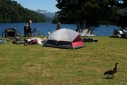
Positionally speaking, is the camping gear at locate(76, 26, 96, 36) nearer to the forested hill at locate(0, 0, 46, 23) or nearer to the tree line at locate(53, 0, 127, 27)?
the tree line at locate(53, 0, 127, 27)

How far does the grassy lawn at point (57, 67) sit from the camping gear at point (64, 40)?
1259 mm

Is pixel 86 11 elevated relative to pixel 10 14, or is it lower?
lower

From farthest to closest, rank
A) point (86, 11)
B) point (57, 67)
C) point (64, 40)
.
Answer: point (86, 11)
point (64, 40)
point (57, 67)

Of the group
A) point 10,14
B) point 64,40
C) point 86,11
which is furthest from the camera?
point 10,14

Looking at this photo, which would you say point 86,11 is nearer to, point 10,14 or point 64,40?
point 64,40

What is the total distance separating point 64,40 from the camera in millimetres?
15039

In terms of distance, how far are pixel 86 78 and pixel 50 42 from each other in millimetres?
7432

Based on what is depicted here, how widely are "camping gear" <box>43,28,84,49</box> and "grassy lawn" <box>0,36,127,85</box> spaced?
1.26 m

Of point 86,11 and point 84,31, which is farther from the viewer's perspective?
point 84,31

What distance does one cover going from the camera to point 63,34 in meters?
15.4

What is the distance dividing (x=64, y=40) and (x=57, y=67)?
5.30 metres

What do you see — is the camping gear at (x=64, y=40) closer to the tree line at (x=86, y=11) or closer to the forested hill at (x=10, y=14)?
the tree line at (x=86, y=11)

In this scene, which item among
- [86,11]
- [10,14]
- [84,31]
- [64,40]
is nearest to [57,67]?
[64,40]

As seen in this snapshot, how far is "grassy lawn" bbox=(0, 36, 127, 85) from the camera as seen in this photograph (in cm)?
793
